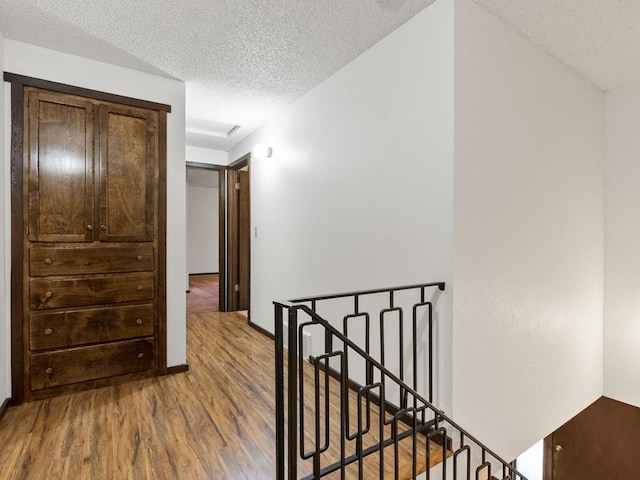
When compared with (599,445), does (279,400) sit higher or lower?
higher

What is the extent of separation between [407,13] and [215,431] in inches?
105

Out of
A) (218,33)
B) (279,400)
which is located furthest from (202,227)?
(279,400)

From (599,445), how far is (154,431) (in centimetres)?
434

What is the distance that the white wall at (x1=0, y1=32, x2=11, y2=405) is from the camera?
216 cm

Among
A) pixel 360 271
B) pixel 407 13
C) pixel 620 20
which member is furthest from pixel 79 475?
pixel 620 20

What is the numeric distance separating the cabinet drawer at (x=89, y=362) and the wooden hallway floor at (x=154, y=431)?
0.11m

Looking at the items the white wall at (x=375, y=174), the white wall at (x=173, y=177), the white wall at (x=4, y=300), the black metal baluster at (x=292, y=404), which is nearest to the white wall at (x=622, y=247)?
the white wall at (x=375, y=174)

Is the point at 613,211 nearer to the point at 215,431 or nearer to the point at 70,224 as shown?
the point at 215,431

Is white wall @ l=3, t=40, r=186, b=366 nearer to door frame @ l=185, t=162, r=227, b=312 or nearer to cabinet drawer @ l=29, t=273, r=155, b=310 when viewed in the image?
cabinet drawer @ l=29, t=273, r=155, b=310

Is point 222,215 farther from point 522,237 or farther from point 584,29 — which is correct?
point 584,29

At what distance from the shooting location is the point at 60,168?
7.80 feet

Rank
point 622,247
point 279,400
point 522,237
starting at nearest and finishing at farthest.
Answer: point 279,400 < point 522,237 < point 622,247

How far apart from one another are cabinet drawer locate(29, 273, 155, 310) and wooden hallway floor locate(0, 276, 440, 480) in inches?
25.1

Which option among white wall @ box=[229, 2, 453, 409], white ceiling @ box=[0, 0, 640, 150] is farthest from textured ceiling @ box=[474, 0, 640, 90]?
white wall @ box=[229, 2, 453, 409]
